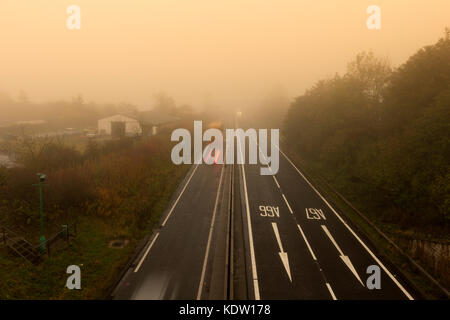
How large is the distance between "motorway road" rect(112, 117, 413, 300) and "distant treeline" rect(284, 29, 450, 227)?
459cm

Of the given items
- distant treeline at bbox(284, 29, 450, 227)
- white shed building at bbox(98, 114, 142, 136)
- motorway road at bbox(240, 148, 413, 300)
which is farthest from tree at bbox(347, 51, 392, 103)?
white shed building at bbox(98, 114, 142, 136)

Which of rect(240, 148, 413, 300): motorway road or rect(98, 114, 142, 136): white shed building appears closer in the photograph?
rect(240, 148, 413, 300): motorway road

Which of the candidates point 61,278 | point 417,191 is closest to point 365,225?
point 417,191

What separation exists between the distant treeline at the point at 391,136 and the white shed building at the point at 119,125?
37350 millimetres

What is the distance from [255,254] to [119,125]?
55.9 m

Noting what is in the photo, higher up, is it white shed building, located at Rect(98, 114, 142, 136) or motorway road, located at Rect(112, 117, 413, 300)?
white shed building, located at Rect(98, 114, 142, 136)

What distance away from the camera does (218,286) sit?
15.5 m

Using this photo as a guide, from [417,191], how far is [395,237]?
361cm

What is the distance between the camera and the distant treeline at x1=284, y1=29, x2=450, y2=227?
20.4 m

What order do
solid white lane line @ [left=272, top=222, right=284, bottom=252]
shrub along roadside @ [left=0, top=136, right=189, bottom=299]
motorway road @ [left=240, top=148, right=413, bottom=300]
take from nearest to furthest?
motorway road @ [left=240, top=148, right=413, bottom=300] < shrub along roadside @ [left=0, top=136, right=189, bottom=299] < solid white lane line @ [left=272, top=222, right=284, bottom=252]

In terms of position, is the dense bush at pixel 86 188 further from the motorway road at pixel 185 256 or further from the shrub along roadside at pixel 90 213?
the motorway road at pixel 185 256

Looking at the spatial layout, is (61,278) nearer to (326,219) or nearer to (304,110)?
(326,219)

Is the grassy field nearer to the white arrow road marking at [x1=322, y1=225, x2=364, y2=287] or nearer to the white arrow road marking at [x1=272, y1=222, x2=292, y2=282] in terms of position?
the white arrow road marking at [x1=322, y1=225, x2=364, y2=287]

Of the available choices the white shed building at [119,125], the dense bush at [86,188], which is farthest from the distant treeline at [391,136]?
the white shed building at [119,125]
